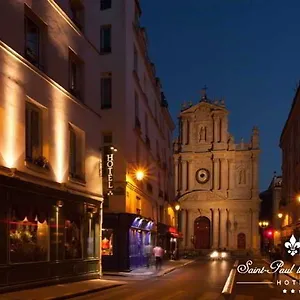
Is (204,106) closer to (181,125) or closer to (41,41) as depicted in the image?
(181,125)

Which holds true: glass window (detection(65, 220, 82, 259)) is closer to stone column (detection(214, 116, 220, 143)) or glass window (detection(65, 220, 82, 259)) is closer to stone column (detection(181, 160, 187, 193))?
stone column (detection(181, 160, 187, 193))

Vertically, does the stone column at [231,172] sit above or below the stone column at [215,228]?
above

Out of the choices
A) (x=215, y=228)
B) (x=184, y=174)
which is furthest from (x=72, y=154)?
(x=184, y=174)

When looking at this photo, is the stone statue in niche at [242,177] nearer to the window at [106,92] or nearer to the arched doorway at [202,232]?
the arched doorway at [202,232]

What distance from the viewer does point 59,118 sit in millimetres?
25484

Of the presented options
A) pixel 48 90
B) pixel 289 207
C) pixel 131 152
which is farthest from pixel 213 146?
pixel 48 90

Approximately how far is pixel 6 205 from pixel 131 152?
19.6m

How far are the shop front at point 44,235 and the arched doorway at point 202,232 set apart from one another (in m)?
60.2

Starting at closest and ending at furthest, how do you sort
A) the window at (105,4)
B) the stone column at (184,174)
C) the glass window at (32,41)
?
the glass window at (32,41) < the window at (105,4) < the stone column at (184,174)

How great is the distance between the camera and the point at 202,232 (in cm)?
8944

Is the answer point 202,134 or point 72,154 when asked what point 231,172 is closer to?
point 202,134

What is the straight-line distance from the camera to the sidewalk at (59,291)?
1889 centimetres

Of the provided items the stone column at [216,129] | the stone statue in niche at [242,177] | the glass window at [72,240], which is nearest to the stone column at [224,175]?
the stone statue in niche at [242,177]

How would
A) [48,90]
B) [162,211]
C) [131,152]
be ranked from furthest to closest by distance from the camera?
[162,211] → [131,152] → [48,90]
